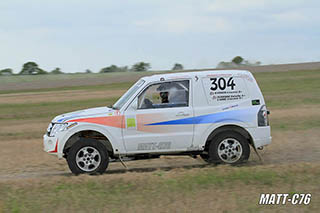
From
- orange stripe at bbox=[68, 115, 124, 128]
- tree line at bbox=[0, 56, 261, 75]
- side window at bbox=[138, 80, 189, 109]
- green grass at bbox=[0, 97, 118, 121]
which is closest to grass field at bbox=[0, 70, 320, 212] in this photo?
orange stripe at bbox=[68, 115, 124, 128]

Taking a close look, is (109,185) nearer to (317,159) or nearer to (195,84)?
(195,84)

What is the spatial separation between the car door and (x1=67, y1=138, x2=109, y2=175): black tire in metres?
0.48

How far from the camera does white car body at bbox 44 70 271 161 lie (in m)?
8.83

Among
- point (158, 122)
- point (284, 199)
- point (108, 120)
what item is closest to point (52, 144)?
point (108, 120)

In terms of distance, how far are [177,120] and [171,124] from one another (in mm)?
136

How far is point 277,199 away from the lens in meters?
6.95

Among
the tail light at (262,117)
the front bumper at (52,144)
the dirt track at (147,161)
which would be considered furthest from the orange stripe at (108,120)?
the tail light at (262,117)

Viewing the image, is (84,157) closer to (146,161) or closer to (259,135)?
(146,161)

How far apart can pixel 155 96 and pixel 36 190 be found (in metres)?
2.81

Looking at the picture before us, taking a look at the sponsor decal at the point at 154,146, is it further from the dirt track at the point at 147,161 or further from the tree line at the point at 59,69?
the tree line at the point at 59,69

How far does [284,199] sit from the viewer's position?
22.8ft

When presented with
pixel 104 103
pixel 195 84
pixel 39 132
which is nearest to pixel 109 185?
pixel 195 84

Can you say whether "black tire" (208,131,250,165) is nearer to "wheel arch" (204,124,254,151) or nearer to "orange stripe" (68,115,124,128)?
"wheel arch" (204,124,254,151)

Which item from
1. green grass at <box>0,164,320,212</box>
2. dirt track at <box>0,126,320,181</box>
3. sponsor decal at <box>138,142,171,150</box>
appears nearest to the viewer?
green grass at <box>0,164,320,212</box>
